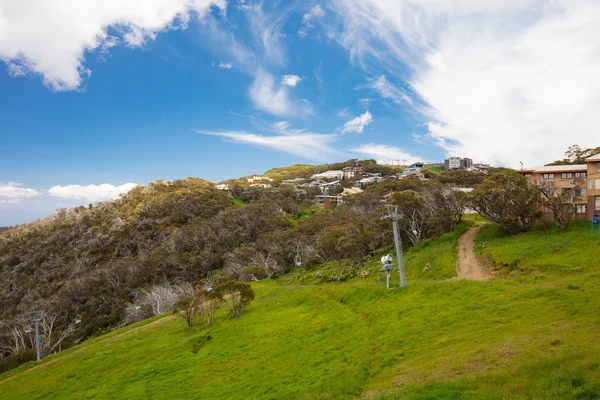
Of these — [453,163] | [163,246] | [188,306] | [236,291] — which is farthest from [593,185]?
[453,163]

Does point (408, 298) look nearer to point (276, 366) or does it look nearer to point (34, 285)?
point (276, 366)

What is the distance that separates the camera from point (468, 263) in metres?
25.5

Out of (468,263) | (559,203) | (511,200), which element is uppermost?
(511,200)

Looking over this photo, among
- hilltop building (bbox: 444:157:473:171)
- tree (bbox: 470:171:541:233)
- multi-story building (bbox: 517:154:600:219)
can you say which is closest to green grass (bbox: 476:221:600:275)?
tree (bbox: 470:171:541:233)

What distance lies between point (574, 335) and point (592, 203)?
971 inches

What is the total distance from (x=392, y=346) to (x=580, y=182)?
28.7 metres

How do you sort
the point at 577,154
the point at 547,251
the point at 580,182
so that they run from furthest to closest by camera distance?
the point at 577,154 → the point at 580,182 → the point at 547,251

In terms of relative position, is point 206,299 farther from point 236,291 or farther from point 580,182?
point 580,182

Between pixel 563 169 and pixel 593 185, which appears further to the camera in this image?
pixel 563 169

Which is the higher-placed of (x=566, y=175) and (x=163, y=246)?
(x=566, y=175)

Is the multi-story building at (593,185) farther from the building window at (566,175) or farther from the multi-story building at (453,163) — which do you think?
the multi-story building at (453,163)

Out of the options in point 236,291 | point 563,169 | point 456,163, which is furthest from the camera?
point 456,163

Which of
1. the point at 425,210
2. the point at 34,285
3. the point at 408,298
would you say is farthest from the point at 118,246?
the point at 408,298

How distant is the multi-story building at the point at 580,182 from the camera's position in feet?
89.6
